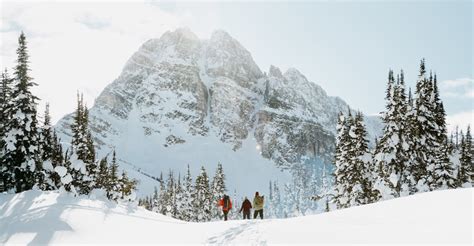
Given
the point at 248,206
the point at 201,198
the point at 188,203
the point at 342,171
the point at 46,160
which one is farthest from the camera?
the point at 188,203

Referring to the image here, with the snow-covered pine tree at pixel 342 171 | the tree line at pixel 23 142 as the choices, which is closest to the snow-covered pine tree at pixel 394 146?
the snow-covered pine tree at pixel 342 171

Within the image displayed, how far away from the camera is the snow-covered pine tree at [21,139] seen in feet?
104

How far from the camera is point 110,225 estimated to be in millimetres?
18141

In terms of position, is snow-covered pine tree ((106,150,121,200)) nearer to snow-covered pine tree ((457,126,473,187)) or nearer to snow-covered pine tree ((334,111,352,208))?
snow-covered pine tree ((334,111,352,208))

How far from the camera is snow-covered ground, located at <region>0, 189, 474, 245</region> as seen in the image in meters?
12.0

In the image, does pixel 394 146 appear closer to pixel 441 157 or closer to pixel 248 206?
pixel 441 157

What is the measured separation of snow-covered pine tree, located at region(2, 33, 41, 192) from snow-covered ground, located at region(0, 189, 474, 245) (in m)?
11.1

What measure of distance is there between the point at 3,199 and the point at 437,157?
30.6 metres

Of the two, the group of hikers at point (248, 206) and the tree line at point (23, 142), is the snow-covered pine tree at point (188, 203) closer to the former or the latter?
the tree line at point (23, 142)

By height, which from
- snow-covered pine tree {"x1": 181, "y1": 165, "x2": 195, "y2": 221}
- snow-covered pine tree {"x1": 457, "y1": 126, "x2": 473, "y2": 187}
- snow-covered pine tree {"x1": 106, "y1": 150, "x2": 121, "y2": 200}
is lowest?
snow-covered pine tree {"x1": 181, "y1": 165, "x2": 195, "y2": 221}

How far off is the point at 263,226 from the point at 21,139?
76.7ft

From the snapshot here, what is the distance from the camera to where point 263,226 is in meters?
16.6

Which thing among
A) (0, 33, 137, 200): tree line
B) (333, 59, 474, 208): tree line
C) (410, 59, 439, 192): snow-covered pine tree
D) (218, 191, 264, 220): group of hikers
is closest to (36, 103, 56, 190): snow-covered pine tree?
(0, 33, 137, 200): tree line

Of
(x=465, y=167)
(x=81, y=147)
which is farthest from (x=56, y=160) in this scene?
(x=465, y=167)
